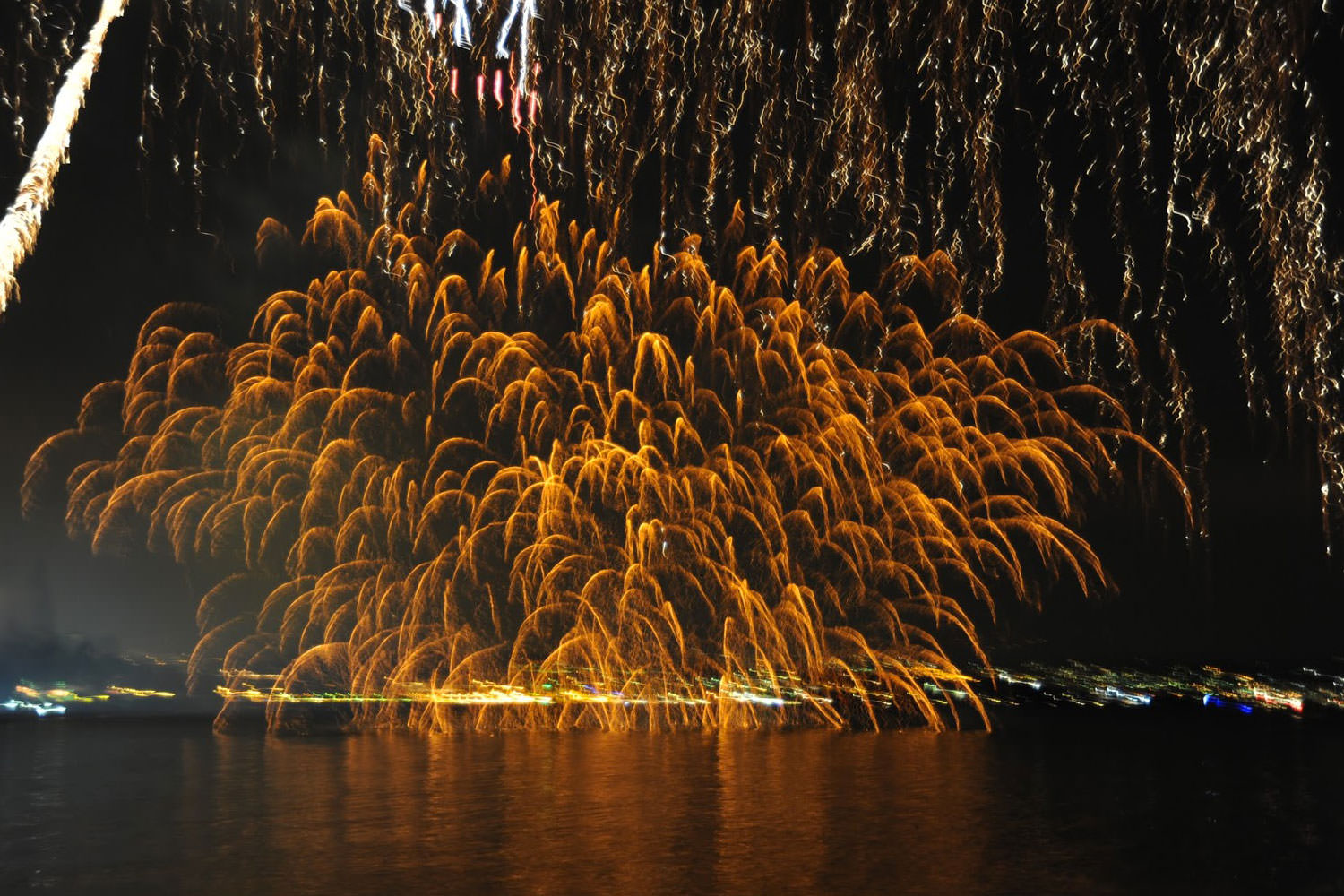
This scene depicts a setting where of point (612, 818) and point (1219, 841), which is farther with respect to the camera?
point (612, 818)

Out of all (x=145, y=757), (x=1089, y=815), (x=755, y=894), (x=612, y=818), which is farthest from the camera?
(x=145, y=757)

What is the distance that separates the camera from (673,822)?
1162 inches

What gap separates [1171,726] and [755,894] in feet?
282

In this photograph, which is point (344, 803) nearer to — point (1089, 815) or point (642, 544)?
point (642, 544)

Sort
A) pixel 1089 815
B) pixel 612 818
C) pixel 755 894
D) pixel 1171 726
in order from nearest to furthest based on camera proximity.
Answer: pixel 755 894 < pixel 612 818 < pixel 1089 815 < pixel 1171 726

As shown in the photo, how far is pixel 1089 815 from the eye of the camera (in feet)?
106

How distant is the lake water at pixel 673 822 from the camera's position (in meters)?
21.9

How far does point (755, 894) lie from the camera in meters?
20.0

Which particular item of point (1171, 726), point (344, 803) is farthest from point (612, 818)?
point (1171, 726)

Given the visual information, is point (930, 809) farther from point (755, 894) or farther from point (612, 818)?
point (755, 894)

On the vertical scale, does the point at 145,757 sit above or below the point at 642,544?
below

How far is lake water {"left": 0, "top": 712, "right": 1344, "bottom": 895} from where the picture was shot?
21906mm

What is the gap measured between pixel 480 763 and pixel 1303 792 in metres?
28.2

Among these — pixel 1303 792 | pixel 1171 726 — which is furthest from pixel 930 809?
pixel 1171 726
